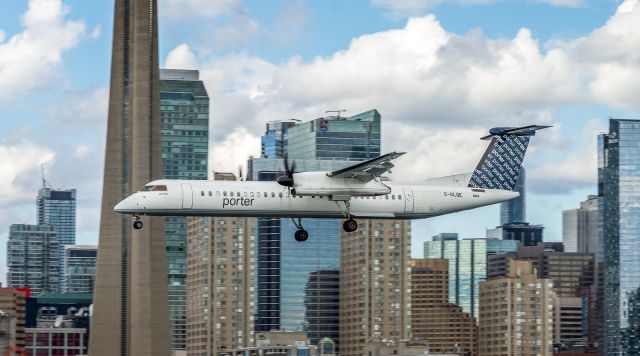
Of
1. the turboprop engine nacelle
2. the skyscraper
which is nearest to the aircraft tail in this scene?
the turboprop engine nacelle

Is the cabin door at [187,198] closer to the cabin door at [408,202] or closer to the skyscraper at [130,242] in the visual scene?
the cabin door at [408,202]

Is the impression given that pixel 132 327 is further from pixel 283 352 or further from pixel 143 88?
pixel 283 352

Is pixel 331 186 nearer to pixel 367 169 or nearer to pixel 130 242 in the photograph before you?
pixel 367 169

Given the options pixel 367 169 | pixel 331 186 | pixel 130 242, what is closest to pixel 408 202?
pixel 367 169

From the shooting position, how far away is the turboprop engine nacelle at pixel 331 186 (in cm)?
6950

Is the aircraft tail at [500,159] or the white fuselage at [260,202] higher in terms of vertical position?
the aircraft tail at [500,159]

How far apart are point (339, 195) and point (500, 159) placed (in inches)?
439

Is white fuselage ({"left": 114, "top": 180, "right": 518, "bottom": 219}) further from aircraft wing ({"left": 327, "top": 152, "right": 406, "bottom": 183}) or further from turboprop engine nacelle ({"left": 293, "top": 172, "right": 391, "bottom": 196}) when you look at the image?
aircraft wing ({"left": 327, "top": 152, "right": 406, "bottom": 183})

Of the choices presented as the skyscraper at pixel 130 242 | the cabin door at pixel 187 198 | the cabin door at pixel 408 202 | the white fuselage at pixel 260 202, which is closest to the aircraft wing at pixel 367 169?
the white fuselage at pixel 260 202

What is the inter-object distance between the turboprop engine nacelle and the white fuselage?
1.90 feet

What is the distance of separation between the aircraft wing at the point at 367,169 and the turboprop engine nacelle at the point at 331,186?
0.28 metres

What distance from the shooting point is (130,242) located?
13300 cm

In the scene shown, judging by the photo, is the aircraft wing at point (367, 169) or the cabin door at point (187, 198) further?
the cabin door at point (187, 198)

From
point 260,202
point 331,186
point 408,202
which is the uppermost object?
point 331,186
